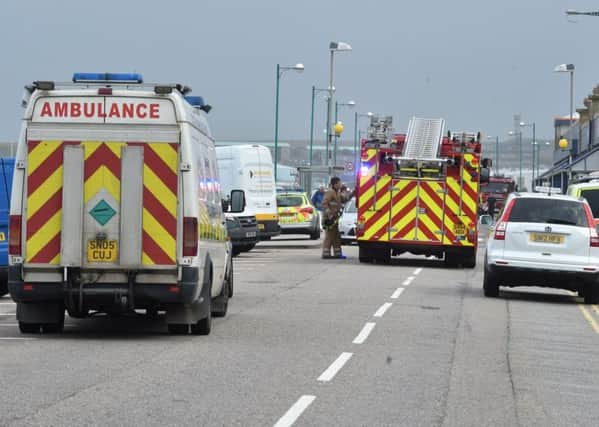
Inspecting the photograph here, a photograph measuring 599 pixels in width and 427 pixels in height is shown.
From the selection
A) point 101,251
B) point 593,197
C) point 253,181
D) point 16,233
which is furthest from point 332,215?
point 16,233

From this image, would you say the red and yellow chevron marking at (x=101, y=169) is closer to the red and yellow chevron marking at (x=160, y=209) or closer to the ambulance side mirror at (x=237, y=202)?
the red and yellow chevron marking at (x=160, y=209)

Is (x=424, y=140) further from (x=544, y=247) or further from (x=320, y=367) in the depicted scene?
(x=320, y=367)

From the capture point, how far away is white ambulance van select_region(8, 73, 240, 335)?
13945mm

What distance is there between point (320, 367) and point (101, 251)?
2.92 meters

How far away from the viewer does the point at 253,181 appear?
124 feet

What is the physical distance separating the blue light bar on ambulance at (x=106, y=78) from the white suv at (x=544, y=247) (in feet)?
27.8

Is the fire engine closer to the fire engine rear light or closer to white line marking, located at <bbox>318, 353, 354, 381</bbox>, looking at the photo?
the fire engine rear light

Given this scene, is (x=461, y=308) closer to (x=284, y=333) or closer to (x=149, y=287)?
(x=284, y=333)

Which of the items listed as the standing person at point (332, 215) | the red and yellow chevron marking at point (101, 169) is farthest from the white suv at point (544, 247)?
the standing person at point (332, 215)

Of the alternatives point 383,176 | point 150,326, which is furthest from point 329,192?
point 150,326

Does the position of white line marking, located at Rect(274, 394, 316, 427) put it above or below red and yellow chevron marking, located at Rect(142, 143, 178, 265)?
below

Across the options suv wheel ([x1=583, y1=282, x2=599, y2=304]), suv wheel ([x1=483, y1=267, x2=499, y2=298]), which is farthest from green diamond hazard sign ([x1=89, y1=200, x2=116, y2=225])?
suv wheel ([x1=583, y1=282, x2=599, y2=304])

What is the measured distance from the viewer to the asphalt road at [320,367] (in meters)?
9.65

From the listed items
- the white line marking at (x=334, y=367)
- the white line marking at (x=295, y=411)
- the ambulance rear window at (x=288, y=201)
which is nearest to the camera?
the white line marking at (x=295, y=411)
